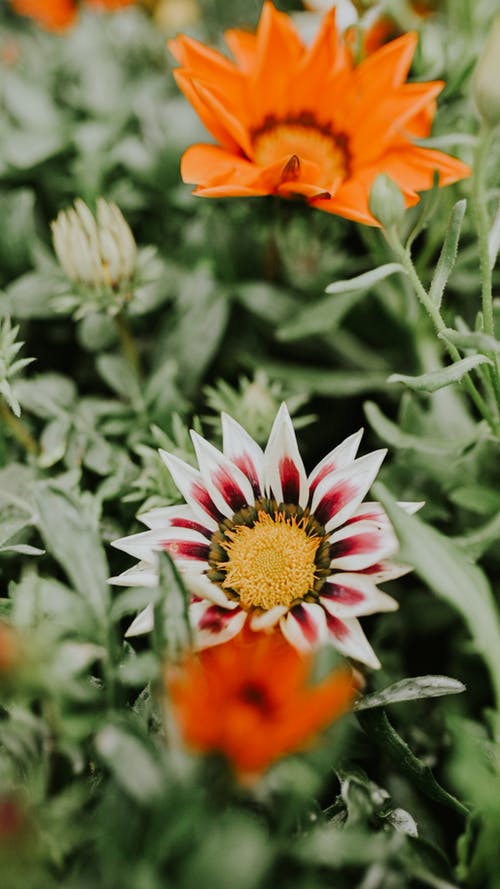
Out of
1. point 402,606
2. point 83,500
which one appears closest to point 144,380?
point 83,500

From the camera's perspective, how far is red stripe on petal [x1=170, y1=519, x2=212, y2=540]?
578mm

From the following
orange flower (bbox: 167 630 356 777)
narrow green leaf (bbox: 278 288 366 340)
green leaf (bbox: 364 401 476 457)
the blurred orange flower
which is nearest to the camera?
orange flower (bbox: 167 630 356 777)

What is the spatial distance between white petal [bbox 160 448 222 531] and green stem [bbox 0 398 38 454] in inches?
6.9

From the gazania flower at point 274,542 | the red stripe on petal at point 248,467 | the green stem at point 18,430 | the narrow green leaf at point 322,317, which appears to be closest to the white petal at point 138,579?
the gazania flower at point 274,542

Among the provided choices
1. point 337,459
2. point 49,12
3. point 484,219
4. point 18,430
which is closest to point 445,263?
point 484,219

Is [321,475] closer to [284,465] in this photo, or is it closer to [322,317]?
[284,465]

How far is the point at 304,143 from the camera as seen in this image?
0.78 meters

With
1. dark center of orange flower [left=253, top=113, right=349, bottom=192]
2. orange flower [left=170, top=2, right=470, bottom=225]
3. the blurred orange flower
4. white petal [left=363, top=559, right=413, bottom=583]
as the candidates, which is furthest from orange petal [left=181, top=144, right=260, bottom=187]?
the blurred orange flower

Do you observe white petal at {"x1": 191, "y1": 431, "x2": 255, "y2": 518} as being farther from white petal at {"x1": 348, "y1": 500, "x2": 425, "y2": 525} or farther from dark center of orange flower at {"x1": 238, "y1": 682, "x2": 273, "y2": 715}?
dark center of orange flower at {"x1": 238, "y1": 682, "x2": 273, "y2": 715}

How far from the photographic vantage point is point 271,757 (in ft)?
1.19

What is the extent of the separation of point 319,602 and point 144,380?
1.17ft

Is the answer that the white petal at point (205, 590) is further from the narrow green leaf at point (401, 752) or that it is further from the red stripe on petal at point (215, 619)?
the narrow green leaf at point (401, 752)

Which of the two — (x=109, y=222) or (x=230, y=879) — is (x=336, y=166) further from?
(x=230, y=879)

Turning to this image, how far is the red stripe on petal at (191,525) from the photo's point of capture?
1.90 feet
